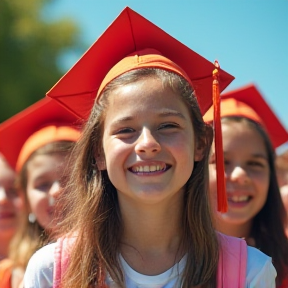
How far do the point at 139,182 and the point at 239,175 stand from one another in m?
1.26

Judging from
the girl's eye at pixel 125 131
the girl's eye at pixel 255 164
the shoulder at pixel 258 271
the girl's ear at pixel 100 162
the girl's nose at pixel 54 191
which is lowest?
the shoulder at pixel 258 271

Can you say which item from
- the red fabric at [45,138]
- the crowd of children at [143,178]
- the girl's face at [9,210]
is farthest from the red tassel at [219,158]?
the girl's face at [9,210]

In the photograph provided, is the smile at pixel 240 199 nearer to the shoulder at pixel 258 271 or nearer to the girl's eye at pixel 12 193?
the shoulder at pixel 258 271

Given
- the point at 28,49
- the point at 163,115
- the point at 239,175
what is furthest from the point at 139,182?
the point at 28,49

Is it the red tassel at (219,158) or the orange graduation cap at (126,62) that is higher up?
the orange graduation cap at (126,62)

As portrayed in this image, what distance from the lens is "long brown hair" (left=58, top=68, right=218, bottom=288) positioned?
2.30 metres

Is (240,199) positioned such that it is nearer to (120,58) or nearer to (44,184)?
(44,184)

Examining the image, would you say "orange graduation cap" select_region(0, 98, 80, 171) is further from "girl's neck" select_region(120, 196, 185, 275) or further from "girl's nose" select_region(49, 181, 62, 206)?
"girl's neck" select_region(120, 196, 185, 275)

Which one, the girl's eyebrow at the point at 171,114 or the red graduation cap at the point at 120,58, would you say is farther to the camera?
the red graduation cap at the point at 120,58

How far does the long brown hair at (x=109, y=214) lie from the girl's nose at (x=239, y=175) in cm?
91

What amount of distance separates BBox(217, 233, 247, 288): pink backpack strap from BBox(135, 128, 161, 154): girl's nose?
0.43 metres

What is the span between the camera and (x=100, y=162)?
2508mm

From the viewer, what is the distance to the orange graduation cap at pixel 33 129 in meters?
3.80

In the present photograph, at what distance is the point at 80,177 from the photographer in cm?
256
